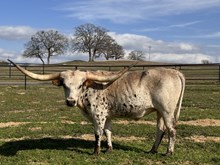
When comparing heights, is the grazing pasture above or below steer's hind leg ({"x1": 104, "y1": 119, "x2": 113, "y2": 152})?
below

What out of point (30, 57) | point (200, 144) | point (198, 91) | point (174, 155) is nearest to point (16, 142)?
point (174, 155)

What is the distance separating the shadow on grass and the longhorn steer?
942 millimetres

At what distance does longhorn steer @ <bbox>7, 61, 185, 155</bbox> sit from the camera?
9.13 meters

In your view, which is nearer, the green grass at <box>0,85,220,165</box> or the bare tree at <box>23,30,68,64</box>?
the green grass at <box>0,85,220,165</box>

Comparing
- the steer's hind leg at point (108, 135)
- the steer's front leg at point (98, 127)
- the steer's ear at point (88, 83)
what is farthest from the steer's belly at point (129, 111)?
the steer's ear at point (88, 83)

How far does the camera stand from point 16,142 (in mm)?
10859

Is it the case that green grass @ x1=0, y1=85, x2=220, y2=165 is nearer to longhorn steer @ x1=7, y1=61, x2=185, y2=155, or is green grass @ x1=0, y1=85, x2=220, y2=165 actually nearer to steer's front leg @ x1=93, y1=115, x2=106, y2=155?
steer's front leg @ x1=93, y1=115, x2=106, y2=155

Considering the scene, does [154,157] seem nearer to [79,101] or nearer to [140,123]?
[79,101]

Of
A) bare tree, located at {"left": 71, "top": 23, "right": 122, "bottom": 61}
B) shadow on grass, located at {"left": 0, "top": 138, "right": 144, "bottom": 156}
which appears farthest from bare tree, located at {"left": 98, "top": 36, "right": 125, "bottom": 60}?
shadow on grass, located at {"left": 0, "top": 138, "right": 144, "bottom": 156}

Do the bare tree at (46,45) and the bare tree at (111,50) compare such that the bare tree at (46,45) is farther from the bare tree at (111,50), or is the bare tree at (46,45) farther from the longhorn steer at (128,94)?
the longhorn steer at (128,94)

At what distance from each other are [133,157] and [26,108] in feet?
34.2

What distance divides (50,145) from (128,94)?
2657 millimetres

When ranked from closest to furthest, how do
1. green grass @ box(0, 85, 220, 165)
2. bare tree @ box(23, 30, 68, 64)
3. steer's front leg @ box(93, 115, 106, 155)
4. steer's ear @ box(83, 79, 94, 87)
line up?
steer's ear @ box(83, 79, 94, 87) → green grass @ box(0, 85, 220, 165) → steer's front leg @ box(93, 115, 106, 155) → bare tree @ box(23, 30, 68, 64)

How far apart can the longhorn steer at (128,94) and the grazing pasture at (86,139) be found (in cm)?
62
